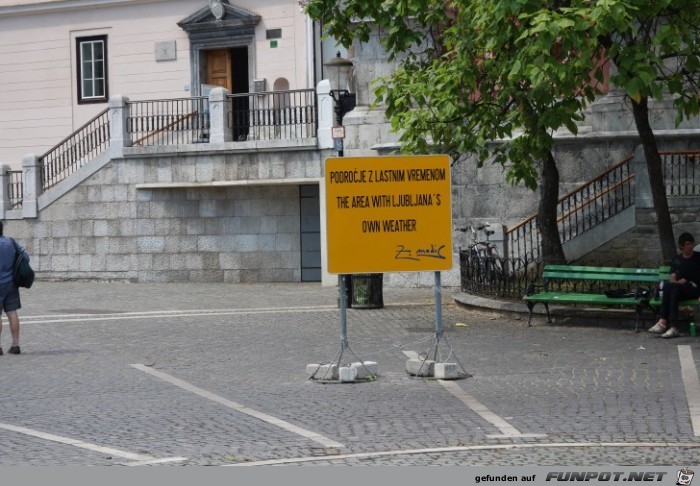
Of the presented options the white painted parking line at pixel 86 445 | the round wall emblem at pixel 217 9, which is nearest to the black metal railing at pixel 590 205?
the round wall emblem at pixel 217 9

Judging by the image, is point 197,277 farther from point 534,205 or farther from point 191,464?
point 191,464

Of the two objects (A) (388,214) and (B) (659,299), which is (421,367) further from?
(B) (659,299)

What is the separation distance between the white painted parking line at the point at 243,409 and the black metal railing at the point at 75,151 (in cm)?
1517

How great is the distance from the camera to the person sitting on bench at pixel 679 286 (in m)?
16.3

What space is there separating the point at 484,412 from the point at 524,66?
5352 millimetres

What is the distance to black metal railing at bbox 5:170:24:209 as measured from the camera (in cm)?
3031

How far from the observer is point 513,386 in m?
12.9

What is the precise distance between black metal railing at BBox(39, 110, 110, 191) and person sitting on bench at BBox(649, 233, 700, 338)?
16145 millimetres

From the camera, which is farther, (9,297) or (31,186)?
(31,186)

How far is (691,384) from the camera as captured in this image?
41.8 feet

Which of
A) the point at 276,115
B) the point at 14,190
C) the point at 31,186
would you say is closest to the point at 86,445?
the point at 276,115

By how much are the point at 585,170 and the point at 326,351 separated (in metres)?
10.3

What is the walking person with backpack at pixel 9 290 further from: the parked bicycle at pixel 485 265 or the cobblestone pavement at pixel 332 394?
the parked bicycle at pixel 485 265

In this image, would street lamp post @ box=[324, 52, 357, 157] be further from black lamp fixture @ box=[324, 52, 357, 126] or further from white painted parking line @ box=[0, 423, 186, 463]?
white painted parking line @ box=[0, 423, 186, 463]
